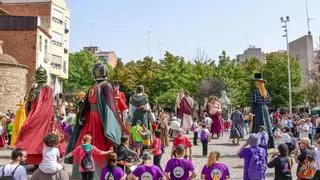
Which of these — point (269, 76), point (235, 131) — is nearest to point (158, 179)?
point (235, 131)

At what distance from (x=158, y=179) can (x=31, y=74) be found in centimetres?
3784

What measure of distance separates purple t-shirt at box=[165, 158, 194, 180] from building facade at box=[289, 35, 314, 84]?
77853 mm

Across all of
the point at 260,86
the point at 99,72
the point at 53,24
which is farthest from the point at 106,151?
the point at 53,24

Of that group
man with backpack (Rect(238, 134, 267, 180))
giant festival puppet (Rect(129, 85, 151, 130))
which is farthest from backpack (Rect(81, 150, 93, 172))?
giant festival puppet (Rect(129, 85, 151, 130))

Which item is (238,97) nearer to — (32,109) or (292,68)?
(292,68)

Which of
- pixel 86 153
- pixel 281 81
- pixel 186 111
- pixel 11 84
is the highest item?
pixel 281 81

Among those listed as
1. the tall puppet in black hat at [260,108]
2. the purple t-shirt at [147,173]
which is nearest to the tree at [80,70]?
the tall puppet in black hat at [260,108]

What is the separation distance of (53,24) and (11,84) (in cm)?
1617

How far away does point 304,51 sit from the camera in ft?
283

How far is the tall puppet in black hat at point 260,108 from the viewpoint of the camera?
54.7 ft

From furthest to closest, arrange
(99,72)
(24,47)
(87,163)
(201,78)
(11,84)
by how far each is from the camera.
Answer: (201,78)
(24,47)
(11,84)
(99,72)
(87,163)

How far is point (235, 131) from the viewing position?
22156 mm

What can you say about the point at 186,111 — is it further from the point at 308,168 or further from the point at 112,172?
the point at 112,172

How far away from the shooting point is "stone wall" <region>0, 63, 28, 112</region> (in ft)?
120
